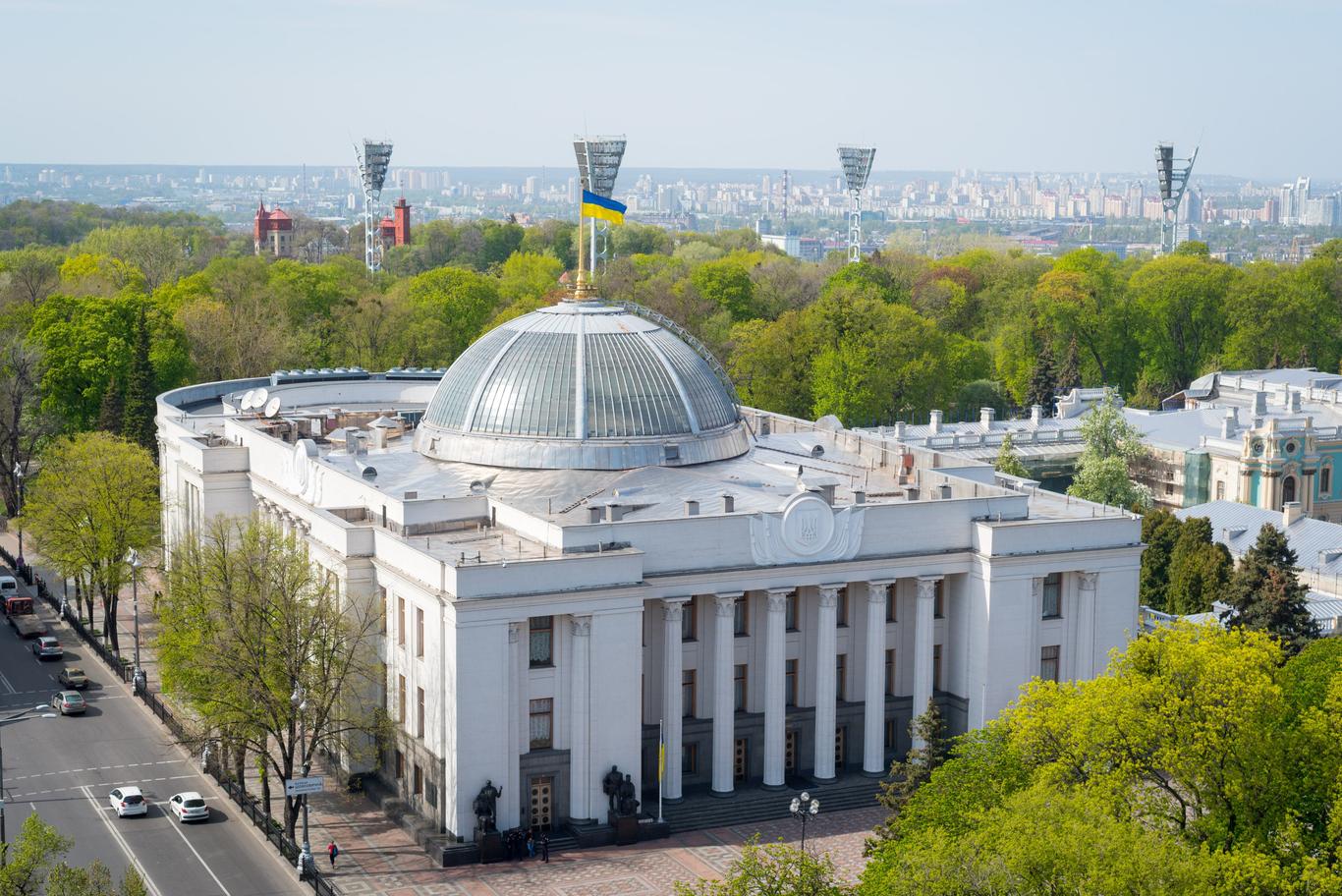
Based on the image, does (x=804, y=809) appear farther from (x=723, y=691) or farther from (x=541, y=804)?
(x=541, y=804)

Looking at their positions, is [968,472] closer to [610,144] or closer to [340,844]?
[340,844]

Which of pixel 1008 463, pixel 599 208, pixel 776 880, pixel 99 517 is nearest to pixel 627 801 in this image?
pixel 776 880

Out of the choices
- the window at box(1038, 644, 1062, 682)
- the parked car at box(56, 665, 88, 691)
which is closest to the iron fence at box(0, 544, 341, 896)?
the parked car at box(56, 665, 88, 691)

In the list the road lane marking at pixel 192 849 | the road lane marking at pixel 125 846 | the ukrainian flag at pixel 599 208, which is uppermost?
the ukrainian flag at pixel 599 208

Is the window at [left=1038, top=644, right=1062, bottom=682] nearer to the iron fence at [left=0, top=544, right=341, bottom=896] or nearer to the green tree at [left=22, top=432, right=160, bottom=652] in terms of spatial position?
the iron fence at [left=0, top=544, right=341, bottom=896]

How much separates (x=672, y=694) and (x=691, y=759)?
10.2ft

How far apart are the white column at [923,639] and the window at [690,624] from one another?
7893 millimetres

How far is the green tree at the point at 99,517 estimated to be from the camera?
84.1m

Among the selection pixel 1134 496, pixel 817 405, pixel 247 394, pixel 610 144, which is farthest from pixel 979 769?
pixel 610 144

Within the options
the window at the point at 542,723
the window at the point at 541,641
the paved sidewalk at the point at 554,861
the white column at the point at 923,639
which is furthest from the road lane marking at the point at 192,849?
the white column at the point at 923,639

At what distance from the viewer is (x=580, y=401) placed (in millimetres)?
72750

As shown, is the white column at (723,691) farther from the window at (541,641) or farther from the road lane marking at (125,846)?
the road lane marking at (125,846)

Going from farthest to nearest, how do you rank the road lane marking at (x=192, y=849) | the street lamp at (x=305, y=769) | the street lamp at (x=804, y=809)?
1. the street lamp at (x=305, y=769)
2. the road lane marking at (x=192, y=849)
3. the street lamp at (x=804, y=809)

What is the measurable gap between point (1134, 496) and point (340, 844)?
59.4m
